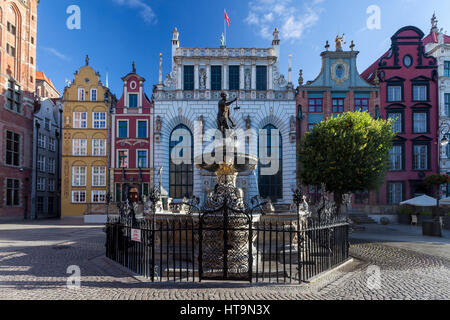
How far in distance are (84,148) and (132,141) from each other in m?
5.18

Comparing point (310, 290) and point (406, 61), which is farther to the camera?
point (406, 61)

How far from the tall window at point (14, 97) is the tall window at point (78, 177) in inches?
341

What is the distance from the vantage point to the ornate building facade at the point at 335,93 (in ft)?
94.6

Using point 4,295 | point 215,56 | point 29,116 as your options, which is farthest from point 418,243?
point 29,116

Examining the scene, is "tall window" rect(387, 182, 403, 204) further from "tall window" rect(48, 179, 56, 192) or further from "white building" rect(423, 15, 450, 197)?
"tall window" rect(48, 179, 56, 192)

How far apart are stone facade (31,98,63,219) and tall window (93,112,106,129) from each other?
7.68m

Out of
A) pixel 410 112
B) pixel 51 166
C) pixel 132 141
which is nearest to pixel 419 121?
pixel 410 112

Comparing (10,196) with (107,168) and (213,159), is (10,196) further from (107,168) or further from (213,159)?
(213,159)

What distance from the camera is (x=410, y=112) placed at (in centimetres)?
2897

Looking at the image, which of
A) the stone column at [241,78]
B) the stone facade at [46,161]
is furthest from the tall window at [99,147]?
the stone column at [241,78]

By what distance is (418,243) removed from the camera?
1381 cm

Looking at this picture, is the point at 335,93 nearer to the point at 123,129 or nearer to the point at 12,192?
the point at 123,129

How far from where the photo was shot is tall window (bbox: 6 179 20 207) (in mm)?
28431

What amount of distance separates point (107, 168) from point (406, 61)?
107ft
